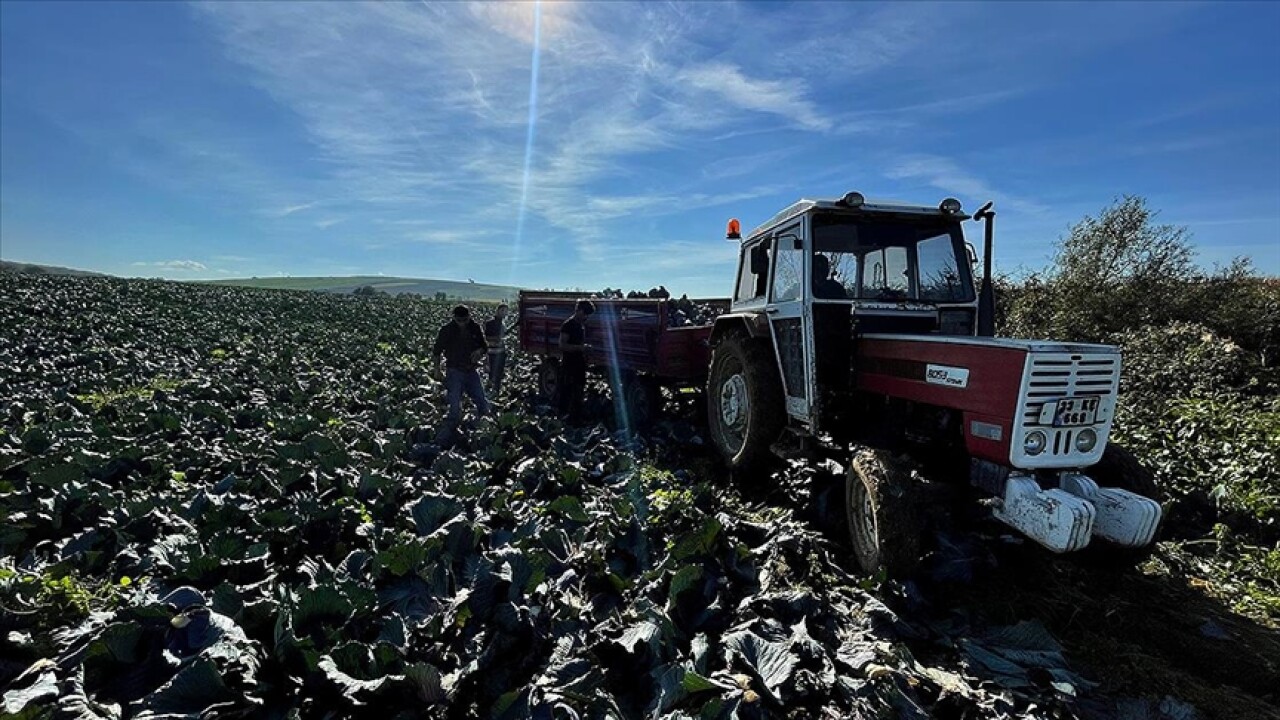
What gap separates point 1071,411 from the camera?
152 inches

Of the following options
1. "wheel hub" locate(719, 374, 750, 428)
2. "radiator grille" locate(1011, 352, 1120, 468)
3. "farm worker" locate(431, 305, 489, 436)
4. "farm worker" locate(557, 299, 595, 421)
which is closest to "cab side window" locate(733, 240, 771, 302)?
"wheel hub" locate(719, 374, 750, 428)

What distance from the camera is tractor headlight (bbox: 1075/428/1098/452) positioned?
3.92 meters

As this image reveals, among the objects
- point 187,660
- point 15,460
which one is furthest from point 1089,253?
point 15,460

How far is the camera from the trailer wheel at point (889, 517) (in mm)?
3936

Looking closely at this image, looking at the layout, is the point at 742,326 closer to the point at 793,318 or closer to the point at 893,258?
the point at 793,318

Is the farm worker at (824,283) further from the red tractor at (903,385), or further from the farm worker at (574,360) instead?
the farm worker at (574,360)

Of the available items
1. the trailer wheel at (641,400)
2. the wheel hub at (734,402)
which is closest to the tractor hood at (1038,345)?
the wheel hub at (734,402)

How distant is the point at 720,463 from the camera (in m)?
7.28

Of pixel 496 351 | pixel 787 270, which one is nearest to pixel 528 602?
pixel 787 270

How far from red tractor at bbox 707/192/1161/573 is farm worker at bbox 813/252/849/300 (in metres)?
0.01

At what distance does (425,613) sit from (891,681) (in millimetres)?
2456

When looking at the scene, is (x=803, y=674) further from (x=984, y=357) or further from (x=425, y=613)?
(x=984, y=357)

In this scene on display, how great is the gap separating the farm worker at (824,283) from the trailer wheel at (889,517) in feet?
5.15

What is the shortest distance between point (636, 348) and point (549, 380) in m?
2.82
